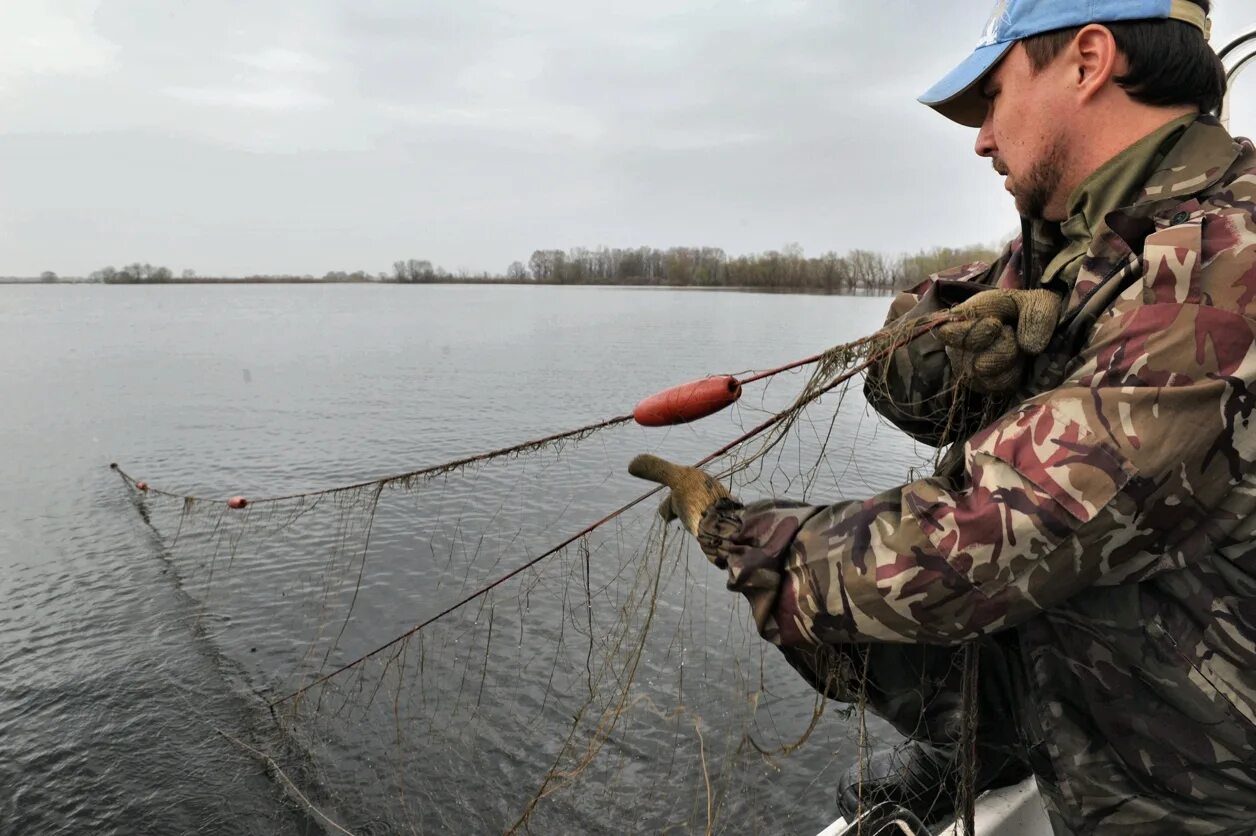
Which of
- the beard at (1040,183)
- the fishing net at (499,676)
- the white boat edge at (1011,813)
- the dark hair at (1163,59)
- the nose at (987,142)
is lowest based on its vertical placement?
the fishing net at (499,676)

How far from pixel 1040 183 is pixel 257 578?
12.6 meters

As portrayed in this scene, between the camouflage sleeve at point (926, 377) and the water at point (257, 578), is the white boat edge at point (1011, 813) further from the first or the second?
the camouflage sleeve at point (926, 377)

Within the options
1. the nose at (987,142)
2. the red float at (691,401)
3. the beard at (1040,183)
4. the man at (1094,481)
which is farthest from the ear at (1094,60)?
the red float at (691,401)

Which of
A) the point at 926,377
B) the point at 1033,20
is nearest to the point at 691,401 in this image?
the point at 926,377

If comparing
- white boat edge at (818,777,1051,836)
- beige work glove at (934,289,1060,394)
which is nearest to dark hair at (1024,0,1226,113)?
beige work glove at (934,289,1060,394)

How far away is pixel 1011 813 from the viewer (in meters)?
3.26

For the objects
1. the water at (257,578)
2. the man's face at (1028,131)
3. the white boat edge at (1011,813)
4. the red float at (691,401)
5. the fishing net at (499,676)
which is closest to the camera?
the man's face at (1028,131)

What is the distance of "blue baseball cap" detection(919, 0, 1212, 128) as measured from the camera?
1876 millimetres

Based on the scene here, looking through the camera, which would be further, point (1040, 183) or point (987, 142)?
point (987, 142)

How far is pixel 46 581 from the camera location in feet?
39.4

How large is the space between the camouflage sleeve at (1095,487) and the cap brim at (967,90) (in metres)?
0.70

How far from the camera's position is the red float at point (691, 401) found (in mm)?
2309

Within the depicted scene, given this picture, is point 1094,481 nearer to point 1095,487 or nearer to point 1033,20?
point 1095,487

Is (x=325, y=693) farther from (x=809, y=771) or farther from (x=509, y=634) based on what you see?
(x=809, y=771)
